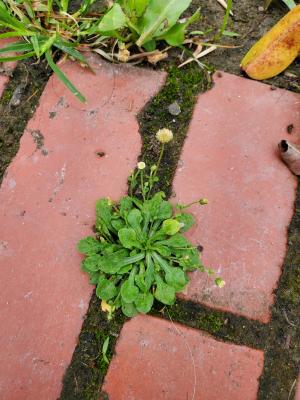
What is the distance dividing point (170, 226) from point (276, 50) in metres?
0.77

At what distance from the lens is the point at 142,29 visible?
164 centimetres

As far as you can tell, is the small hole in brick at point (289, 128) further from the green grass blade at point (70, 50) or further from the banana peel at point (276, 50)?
the green grass blade at point (70, 50)

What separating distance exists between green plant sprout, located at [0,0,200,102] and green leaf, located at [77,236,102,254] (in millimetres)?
525

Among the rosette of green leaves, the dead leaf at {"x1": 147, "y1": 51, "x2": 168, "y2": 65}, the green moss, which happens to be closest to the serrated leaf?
the rosette of green leaves

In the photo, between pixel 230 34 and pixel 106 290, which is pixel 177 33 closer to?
pixel 230 34

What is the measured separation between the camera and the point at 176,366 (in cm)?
140

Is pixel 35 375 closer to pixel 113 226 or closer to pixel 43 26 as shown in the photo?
pixel 113 226

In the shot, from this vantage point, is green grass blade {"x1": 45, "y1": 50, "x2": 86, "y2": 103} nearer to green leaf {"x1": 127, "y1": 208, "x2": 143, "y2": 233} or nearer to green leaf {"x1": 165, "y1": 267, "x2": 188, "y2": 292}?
green leaf {"x1": 127, "y1": 208, "x2": 143, "y2": 233}

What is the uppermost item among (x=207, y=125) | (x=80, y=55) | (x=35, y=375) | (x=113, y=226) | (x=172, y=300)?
(x=80, y=55)

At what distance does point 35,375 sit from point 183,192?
746mm

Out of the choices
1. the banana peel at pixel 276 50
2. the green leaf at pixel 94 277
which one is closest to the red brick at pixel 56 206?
the green leaf at pixel 94 277

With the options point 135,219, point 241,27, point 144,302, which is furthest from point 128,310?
point 241,27

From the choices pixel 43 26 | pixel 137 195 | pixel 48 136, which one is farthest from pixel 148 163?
pixel 43 26

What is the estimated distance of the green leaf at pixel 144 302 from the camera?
1.39m
